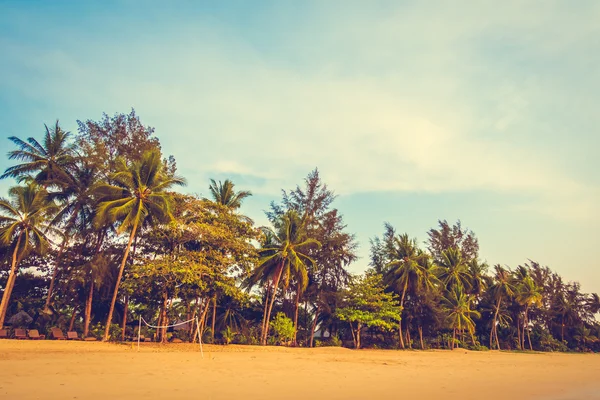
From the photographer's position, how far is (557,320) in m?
48.8

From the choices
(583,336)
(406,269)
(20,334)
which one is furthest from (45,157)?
(583,336)

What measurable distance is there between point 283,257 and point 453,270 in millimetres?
20198

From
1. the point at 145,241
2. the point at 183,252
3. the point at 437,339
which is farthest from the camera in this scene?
the point at 437,339

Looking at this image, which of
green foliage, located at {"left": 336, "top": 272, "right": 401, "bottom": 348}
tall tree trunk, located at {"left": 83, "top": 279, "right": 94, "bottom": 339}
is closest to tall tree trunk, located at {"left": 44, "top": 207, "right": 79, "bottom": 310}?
tall tree trunk, located at {"left": 83, "top": 279, "right": 94, "bottom": 339}

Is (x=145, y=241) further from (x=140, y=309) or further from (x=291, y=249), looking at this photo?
(x=291, y=249)

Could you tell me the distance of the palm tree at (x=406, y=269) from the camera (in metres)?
33.2

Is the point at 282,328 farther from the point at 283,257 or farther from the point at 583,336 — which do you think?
the point at 583,336

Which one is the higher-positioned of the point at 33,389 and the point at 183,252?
the point at 183,252

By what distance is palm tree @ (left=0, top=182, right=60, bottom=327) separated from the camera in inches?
864

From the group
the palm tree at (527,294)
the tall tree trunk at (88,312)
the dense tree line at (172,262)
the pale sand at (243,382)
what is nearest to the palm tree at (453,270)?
the dense tree line at (172,262)

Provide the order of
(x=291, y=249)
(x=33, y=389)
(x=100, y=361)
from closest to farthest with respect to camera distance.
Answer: (x=33, y=389)
(x=100, y=361)
(x=291, y=249)

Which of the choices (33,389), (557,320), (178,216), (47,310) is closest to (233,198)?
(178,216)

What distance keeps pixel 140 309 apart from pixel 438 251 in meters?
33.0

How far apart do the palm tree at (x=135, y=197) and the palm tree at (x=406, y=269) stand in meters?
20.0
